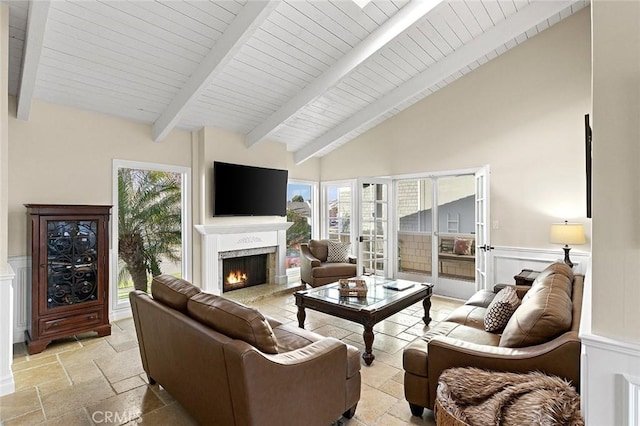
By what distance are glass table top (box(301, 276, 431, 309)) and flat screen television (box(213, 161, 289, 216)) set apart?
6.77 ft

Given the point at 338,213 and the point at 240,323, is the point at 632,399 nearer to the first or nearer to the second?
the point at 240,323

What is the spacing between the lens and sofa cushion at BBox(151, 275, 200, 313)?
210 centimetres

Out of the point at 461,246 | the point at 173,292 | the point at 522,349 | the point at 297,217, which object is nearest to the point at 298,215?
the point at 297,217

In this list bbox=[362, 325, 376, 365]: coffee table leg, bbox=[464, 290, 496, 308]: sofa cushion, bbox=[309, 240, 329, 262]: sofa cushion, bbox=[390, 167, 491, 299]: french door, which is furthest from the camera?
bbox=[309, 240, 329, 262]: sofa cushion

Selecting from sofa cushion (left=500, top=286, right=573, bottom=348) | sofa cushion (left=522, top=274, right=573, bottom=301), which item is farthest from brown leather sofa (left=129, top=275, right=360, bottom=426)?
sofa cushion (left=522, top=274, right=573, bottom=301)

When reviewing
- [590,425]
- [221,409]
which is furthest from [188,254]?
[590,425]

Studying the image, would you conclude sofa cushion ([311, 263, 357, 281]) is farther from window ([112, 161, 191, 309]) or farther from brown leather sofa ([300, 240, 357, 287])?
window ([112, 161, 191, 309])

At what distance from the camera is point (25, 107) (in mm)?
3297

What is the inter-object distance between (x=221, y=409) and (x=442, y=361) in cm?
131

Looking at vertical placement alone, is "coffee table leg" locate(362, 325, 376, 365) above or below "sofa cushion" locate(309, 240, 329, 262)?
below

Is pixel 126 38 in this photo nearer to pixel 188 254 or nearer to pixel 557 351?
pixel 188 254

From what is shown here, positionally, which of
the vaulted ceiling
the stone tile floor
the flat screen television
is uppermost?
the vaulted ceiling

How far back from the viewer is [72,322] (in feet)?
11.2

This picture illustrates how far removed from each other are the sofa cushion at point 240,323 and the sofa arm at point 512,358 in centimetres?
104
